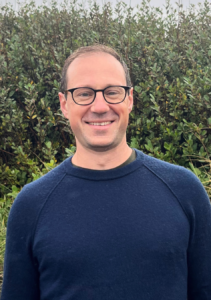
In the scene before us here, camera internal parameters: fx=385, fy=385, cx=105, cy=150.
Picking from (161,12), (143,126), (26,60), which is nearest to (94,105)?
(143,126)

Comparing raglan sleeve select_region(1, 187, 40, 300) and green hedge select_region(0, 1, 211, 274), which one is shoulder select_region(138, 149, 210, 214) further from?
green hedge select_region(0, 1, 211, 274)

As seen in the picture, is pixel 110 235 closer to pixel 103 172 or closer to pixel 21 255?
pixel 103 172

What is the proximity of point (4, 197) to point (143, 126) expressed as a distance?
2186mm

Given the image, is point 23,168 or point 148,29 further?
point 148,29

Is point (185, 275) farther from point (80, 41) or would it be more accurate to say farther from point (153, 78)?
point (80, 41)

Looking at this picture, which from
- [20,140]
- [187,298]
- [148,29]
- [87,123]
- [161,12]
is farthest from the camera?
[161,12]

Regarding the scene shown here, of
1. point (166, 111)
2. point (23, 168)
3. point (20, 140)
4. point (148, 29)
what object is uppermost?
point (148, 29)

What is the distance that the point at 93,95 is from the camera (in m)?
2.09

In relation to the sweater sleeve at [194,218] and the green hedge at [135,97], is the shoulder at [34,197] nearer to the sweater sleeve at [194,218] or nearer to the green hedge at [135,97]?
the sweater sleeve at [194,218]

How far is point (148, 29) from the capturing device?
659 cm

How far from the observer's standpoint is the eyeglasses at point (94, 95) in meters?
2.09

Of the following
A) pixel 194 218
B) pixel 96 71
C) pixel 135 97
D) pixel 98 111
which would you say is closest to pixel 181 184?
pixel 194 218

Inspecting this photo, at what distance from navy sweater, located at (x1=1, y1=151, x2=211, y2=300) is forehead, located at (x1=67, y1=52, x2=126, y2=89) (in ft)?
1.49

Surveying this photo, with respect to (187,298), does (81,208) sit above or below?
above
